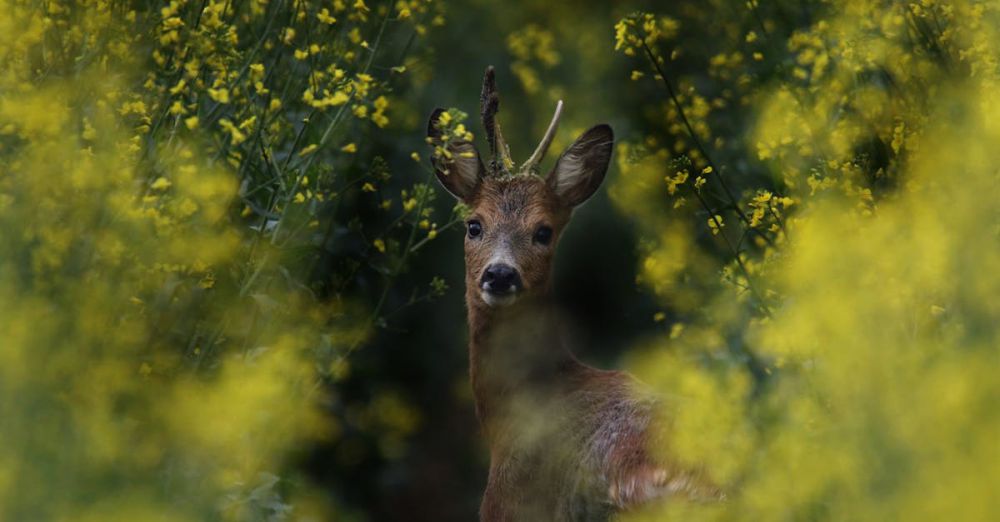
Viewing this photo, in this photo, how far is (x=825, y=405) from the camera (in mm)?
4648

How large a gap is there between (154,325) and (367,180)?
104 inches

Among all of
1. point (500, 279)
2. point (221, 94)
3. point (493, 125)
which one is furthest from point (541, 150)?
point (221, 94)

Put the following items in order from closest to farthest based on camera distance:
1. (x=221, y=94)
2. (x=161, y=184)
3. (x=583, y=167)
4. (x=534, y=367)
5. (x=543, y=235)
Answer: (x=161, y=184) < (x=221, y=94) < (x=534, y=367) < (x=543, y=235) < (x=583, y=167)

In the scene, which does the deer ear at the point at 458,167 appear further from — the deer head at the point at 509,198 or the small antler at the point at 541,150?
the small antler at the point at 541,150

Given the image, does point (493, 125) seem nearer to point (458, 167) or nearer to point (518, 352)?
point (458, 167)

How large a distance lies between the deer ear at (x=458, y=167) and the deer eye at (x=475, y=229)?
20cm

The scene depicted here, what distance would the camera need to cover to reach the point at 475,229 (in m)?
7.05

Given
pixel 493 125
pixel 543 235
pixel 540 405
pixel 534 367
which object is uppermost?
pixel 493 125

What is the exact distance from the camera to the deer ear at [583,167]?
23.7 ft

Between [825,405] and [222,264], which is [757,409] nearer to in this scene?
[825,405]

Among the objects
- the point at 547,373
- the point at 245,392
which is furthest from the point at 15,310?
the point at 547,373

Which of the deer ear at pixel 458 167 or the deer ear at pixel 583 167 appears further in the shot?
the deer ear at pixel 583 167

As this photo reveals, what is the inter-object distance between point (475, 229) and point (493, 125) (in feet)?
1.44

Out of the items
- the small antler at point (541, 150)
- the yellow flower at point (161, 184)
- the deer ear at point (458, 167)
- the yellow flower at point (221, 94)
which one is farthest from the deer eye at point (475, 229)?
the yellow flower at point (161, 184)
